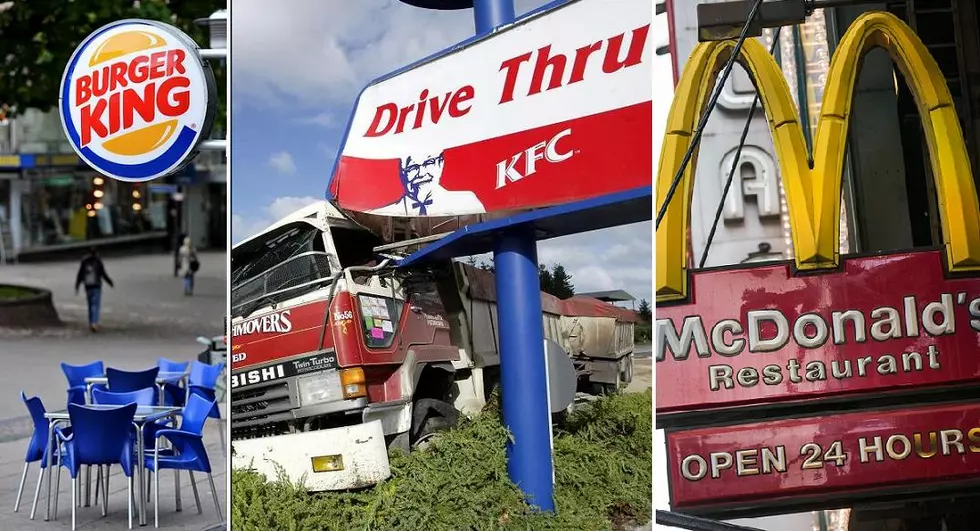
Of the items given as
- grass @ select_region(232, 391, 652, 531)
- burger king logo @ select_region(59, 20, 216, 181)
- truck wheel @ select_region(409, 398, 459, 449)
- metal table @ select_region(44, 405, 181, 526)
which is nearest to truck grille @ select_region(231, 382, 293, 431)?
grass @ select_region(232, 391, 652, 531)

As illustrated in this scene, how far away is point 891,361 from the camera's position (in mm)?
2746

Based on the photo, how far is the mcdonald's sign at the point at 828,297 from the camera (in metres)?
2.73

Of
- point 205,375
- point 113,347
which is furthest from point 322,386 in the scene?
point 113,347

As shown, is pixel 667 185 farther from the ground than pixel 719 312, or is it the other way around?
pixel 667 185

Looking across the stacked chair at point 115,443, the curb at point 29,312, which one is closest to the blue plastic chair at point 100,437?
the stacked chair at point 115,443

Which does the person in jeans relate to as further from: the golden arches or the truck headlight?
the golden arches

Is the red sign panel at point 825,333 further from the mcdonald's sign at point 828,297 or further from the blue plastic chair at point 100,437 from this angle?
the blue plastic chair at point 100,437

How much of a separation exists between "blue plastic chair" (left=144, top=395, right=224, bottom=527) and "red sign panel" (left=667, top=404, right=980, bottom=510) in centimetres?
357

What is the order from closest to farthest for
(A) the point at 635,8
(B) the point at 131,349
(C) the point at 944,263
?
1. (A) the point at 635,8
2. (C) the point at 944,263
3. (B) the point at 131,349

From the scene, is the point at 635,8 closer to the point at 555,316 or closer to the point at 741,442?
the point at 555,316

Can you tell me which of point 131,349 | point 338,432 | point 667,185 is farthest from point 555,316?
point 131,349

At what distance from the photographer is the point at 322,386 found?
255 centimetres

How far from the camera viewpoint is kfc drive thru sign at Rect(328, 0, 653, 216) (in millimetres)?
2498

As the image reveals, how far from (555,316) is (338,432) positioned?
62cm
